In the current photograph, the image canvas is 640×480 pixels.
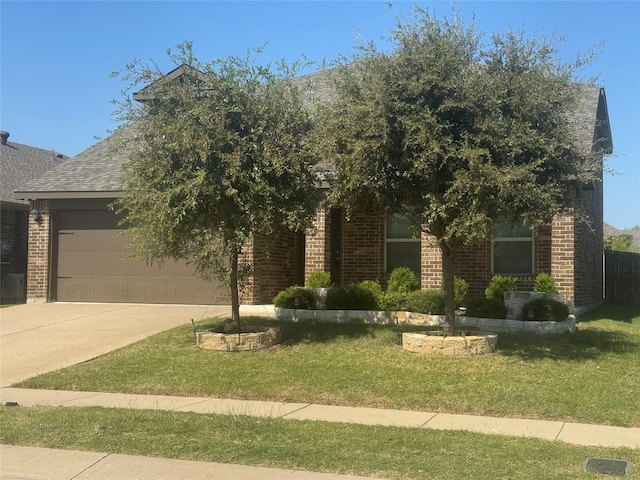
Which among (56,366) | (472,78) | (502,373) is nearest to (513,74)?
(472,78)

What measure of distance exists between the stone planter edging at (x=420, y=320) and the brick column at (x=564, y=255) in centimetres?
86

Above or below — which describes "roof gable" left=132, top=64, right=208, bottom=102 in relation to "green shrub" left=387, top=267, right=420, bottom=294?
above

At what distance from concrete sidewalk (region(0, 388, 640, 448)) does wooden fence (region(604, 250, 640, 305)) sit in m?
13.7

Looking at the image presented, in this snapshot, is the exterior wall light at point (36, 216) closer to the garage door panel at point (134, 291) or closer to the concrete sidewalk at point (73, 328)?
the garage door panel at point (134, 291)

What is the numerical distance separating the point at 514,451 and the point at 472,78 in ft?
17.4

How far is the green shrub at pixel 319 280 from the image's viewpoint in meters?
13.5

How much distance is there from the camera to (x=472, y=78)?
30.1ft

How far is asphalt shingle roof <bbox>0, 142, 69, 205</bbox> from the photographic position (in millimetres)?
19977

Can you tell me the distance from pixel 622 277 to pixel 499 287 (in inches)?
346

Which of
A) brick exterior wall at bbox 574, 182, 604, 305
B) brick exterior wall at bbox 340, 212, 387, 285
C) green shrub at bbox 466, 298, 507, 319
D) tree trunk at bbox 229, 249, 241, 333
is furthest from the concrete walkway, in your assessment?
brick exterior wall at bbox 574, 182, 604, 305

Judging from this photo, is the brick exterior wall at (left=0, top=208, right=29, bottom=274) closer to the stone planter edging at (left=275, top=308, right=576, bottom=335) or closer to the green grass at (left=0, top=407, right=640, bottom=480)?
the stone planter edging at (left=275, top=308, right=576, bottom=335)

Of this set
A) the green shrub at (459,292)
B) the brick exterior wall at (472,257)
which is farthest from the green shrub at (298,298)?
the green shrub at (459,292)

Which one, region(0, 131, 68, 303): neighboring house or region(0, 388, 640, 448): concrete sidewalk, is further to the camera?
region(0, 131, 68, 303): neighboring house

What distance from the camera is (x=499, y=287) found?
41.8ft
